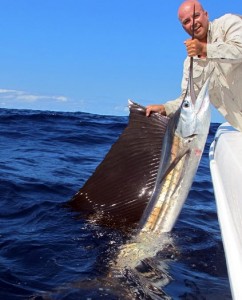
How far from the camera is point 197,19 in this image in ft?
11.4

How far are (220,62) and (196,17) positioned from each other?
37 centimetres

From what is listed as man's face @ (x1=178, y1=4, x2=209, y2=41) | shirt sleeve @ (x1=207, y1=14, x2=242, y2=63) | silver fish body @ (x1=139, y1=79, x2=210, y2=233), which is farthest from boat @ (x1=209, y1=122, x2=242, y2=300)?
man's face @ (x1=178, y1=4, x2=209, y2=41)

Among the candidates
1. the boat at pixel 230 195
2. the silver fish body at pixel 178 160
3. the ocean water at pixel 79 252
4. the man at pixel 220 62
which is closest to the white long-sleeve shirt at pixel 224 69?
the man at pixel 220 62

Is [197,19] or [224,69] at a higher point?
[197,19]

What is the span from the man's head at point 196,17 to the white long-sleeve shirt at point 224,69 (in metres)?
0.05

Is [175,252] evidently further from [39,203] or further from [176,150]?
[39,203]

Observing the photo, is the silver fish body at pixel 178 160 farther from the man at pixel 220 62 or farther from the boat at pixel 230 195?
the man at pixel 220 62

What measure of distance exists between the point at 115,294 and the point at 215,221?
5.98 feet

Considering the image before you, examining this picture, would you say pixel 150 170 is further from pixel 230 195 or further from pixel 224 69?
pixel 230 195

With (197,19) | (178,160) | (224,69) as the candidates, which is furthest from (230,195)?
(197,19)

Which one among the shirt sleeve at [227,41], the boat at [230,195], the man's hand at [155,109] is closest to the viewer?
the boat at [230,195]

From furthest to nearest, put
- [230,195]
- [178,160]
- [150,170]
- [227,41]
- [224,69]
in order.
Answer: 1. [224,69]
2. [150,170]
3. [227,41]
4. [178,160]
5. [230,195]

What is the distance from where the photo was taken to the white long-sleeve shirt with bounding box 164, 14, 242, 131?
316 centimetres

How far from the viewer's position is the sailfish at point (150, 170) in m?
3.00
